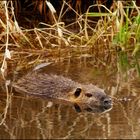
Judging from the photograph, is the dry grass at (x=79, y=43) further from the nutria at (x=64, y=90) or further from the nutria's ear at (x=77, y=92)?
the nutria's ear at (x=77, y=92)

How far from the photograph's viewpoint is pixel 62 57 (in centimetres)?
612

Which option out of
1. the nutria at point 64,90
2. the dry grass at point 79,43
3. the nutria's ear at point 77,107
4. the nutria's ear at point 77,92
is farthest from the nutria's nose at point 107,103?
the dry grass at point 79,43

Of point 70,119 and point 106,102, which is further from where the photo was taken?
point 106,102

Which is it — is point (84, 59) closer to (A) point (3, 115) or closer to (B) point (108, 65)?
(B) point (108, 65)

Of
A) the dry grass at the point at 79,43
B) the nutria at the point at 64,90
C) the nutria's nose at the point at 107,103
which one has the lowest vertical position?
the dry grass at the point at 79,43

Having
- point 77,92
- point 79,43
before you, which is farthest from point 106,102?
point 79,43

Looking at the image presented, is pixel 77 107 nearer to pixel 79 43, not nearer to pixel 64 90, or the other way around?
pixel 64 90

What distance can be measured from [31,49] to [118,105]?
189 cm

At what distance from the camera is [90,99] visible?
4785 mm

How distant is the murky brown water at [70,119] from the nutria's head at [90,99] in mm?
76

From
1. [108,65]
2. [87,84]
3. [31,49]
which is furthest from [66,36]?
[87,84]

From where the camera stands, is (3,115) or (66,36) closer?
(3,115)

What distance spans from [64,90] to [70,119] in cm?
80

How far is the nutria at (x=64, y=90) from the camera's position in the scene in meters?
4.69
